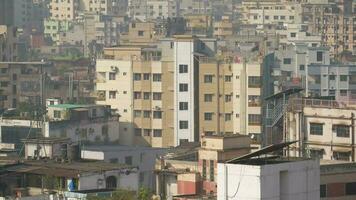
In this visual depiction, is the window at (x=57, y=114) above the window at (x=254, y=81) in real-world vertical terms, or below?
below

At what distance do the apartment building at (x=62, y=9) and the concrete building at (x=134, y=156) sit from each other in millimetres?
116184

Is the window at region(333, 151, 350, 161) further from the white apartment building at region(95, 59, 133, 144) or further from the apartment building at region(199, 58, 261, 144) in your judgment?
the white apartment building at region(95, 59, 133, 144)

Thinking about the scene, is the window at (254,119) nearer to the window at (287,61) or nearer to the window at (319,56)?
the window at (287,61)

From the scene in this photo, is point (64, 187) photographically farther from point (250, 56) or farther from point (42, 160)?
point (250, 56)

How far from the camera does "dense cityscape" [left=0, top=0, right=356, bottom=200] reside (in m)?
39.6

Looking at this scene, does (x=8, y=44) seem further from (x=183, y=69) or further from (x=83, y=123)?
(x=83, y=123)

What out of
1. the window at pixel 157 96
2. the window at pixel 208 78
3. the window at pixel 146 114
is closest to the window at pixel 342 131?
the window at pixel 208 78

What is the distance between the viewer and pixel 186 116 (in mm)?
67688

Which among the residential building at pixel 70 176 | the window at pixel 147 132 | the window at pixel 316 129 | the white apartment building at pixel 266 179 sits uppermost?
the white apartment building at pixel 266 179

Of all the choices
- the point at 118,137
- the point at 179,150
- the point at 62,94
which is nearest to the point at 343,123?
the point at 179,150

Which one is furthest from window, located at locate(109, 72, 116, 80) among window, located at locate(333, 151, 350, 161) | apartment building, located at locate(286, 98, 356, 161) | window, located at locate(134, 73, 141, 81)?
window, located at locate(333, 151, 350, 161)

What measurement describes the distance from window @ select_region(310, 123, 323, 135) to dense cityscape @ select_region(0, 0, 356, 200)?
57 mm

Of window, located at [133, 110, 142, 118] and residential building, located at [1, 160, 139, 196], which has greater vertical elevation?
residential building, located at [1, 160, 139, 196]

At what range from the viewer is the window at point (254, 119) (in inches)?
2613
